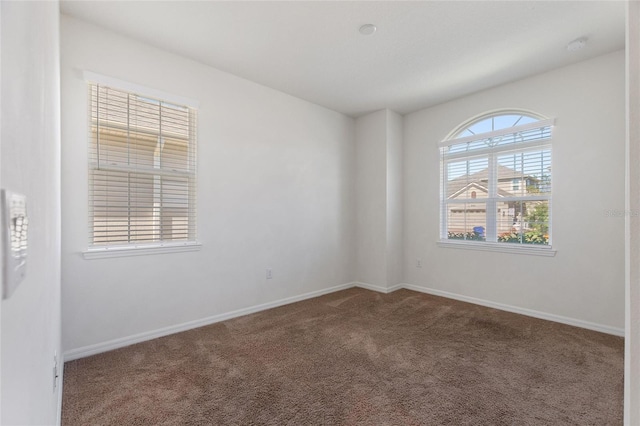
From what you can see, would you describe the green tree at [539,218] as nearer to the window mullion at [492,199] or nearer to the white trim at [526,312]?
the window mullion at [492,199]

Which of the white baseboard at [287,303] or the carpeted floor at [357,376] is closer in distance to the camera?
the carpeted floor at [357,376]

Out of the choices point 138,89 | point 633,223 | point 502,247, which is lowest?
point 502,247

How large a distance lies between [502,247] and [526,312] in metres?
Answer: 0.79

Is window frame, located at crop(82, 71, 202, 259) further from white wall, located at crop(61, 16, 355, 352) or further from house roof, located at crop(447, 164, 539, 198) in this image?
house roof, located at crop(447, 164, 539, 198)

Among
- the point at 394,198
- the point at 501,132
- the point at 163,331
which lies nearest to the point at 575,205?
the point at 501,132

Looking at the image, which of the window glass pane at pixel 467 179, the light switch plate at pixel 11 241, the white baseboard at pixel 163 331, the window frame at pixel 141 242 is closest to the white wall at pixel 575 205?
the window glass pane at pixel 467 179

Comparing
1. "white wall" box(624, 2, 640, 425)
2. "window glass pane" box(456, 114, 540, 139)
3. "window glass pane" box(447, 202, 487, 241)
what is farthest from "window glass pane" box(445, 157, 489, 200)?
"white wall" box(624, 2, 640, 425)

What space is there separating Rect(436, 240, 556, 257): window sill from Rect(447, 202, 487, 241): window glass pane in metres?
0.11

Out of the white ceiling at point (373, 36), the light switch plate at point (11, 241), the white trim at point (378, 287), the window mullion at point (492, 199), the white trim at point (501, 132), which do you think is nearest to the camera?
the light switch plate at point (11, 241)

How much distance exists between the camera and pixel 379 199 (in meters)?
4.64

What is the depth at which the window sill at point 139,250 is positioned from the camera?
8.47ft

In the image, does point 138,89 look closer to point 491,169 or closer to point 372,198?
point 372,198

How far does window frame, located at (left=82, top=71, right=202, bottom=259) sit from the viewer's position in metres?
2.58

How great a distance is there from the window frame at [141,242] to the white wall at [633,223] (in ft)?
10.4
